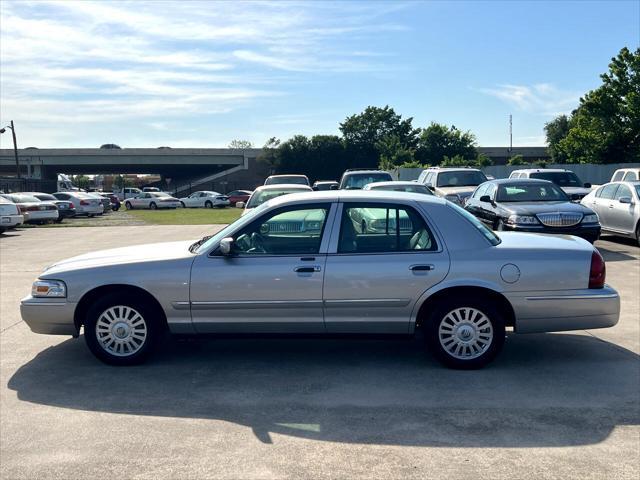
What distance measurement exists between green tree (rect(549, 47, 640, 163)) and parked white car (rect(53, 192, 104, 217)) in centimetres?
3285

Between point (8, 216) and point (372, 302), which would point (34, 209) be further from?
point (372, 302)

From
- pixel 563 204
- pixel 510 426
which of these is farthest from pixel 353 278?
pixel 563 204

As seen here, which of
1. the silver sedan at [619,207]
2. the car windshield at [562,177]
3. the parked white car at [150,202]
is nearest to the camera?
the silver sedan at [619,207]

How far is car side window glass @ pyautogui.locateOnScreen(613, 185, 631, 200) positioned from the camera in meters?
15.2

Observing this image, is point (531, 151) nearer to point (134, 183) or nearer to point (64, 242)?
point (64, 242)

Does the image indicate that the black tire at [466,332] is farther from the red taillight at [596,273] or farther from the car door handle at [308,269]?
the car door handle at [308,269]

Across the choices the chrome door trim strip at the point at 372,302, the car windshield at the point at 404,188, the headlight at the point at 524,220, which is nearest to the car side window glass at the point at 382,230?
the chrome door trim strip at the point at 372,302

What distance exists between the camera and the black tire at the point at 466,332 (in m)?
5.84

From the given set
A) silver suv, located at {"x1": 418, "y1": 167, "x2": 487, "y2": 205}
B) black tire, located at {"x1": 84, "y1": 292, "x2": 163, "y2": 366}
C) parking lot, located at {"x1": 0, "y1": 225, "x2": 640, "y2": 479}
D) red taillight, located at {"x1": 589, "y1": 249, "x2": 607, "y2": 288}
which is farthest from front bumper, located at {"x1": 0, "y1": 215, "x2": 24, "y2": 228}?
red taillight, located at {"x1": 589, "y1": 249, "x2": 607, "y2": 288}

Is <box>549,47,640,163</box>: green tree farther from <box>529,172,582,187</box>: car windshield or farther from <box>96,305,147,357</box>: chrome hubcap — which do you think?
<box>96,305,147,357</box>: chrome hubcap

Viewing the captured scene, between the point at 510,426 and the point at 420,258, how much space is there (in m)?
1.70

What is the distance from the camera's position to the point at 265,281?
19.2 ft

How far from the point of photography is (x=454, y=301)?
585 cm

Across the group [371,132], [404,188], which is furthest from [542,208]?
[371,132]
